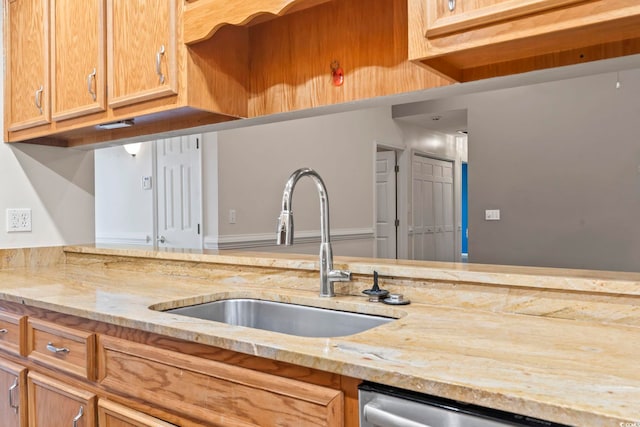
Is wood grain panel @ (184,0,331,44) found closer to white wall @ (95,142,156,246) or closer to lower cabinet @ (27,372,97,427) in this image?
lower cabinet @ (27,372,97,427)

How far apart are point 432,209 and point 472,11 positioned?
22.3 feet

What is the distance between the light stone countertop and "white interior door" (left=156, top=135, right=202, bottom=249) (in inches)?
95.0

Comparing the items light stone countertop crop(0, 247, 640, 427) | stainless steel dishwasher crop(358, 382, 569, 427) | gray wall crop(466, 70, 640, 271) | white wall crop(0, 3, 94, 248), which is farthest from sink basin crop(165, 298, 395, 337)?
gray wall crop(466, 70, 640, 271)

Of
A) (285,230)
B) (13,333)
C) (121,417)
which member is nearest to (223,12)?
(285,230)

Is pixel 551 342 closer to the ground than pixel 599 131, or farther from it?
closer to the ground

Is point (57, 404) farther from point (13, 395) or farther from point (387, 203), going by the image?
point (387, 203)

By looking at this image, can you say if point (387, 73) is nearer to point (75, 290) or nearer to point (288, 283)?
point (288, 283)

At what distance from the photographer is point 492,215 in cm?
524

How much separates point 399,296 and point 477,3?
810 mm

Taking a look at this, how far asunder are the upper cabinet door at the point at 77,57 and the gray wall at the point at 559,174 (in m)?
4.24

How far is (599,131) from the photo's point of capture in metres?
4.70

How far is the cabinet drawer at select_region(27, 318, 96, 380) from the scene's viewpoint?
4.85ft

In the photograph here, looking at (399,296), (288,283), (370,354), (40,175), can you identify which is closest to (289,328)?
(288,283)

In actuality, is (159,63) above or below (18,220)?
above
